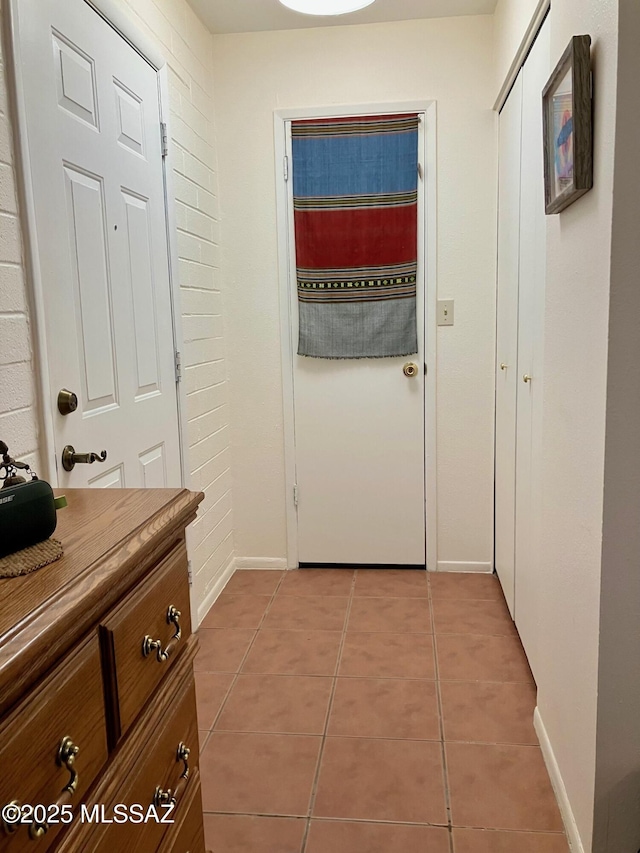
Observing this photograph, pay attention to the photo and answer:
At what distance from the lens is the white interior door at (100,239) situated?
1.67 m

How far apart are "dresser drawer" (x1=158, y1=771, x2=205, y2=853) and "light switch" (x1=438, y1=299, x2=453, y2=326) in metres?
2.36

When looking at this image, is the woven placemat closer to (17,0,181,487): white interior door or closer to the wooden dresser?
the wooden dresser

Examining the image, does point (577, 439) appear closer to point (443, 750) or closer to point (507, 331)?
point (443, 750)

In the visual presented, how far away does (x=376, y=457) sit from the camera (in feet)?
10.8

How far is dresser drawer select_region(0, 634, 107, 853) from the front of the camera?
69 cm

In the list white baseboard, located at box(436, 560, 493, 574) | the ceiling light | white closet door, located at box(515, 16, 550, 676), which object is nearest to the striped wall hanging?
the ceiling light

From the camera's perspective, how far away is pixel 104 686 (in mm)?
895

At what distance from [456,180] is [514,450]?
128cm

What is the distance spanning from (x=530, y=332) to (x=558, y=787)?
133cm

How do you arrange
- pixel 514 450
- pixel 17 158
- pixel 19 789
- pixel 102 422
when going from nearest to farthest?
pixel 19 789 → pixel 17 158 → pixel 102 422 → pixel 514 450

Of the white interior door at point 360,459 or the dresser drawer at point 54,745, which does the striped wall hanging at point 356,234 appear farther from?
the dresser drawer at point 54,745

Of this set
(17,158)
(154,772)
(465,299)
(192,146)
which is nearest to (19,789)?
(154,772)

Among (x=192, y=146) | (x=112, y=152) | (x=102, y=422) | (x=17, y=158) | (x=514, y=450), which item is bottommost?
(x=514, y=450)

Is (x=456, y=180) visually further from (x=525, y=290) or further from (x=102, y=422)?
(x=102, y=422)
